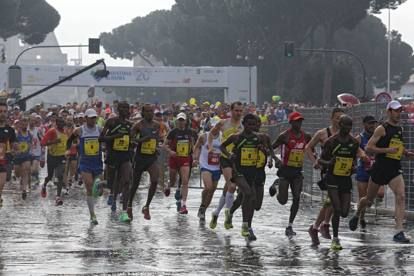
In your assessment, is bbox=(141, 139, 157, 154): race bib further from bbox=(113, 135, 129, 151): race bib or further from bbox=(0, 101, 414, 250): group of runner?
bbox=(113, 135, 129, 151): race bib

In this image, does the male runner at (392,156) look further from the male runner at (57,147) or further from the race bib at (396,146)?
the male runner at (57,147)

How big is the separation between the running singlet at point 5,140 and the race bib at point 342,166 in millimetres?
5051

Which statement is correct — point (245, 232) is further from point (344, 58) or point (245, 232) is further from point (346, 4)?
point (344, 58)

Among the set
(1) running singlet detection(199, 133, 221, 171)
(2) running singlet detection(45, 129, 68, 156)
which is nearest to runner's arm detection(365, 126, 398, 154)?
(1) running singlet detection(199, 133, 221, 171)

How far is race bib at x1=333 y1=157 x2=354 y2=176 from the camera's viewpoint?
44.6ft

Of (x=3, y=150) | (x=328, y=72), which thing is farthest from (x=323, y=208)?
(x=328, y=72)

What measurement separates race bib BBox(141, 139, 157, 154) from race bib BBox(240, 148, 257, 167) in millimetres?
3024

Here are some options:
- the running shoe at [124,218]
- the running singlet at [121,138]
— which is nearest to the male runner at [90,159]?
the running singlet at [121,138]

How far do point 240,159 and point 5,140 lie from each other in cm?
401

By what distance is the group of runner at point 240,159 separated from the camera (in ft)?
45.2

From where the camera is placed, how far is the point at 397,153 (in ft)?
47.3

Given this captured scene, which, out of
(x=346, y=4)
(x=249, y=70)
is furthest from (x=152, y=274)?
(x=346, y=4)

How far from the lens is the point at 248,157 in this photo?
46.6 ft

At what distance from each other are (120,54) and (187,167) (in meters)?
114
